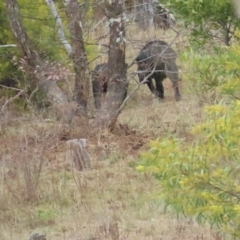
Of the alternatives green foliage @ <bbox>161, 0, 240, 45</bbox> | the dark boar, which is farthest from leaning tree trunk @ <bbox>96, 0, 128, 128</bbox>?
green foliage @ <bbox>161, 0, 240, 45</bbox>

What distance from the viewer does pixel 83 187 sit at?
8.74m

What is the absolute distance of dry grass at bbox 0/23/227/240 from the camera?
24.0 feet

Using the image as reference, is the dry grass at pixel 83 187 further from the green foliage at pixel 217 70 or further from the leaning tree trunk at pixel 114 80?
the green foliage at pixel 217 70

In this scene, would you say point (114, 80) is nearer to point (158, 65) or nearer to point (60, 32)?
point (60, 32)

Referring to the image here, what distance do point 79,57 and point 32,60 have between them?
3.11 ft

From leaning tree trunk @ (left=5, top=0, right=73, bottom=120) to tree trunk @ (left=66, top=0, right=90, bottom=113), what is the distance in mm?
305

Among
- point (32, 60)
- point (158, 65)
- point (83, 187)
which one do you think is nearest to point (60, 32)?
point (32, 60)

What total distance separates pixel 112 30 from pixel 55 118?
1.97 m

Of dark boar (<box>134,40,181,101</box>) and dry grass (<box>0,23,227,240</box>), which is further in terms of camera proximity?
dark boar (<box>134,40,181,101</box>)

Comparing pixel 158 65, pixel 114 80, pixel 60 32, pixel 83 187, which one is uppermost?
pixel 60 32

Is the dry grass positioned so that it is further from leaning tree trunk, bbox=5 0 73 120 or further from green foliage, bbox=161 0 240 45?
green foliage, bbox=161 0 240 45

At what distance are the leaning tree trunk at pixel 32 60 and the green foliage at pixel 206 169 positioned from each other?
312 inches

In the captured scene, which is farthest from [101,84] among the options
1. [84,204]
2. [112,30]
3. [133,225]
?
[133,225]

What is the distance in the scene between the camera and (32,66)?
12531 millimetres
